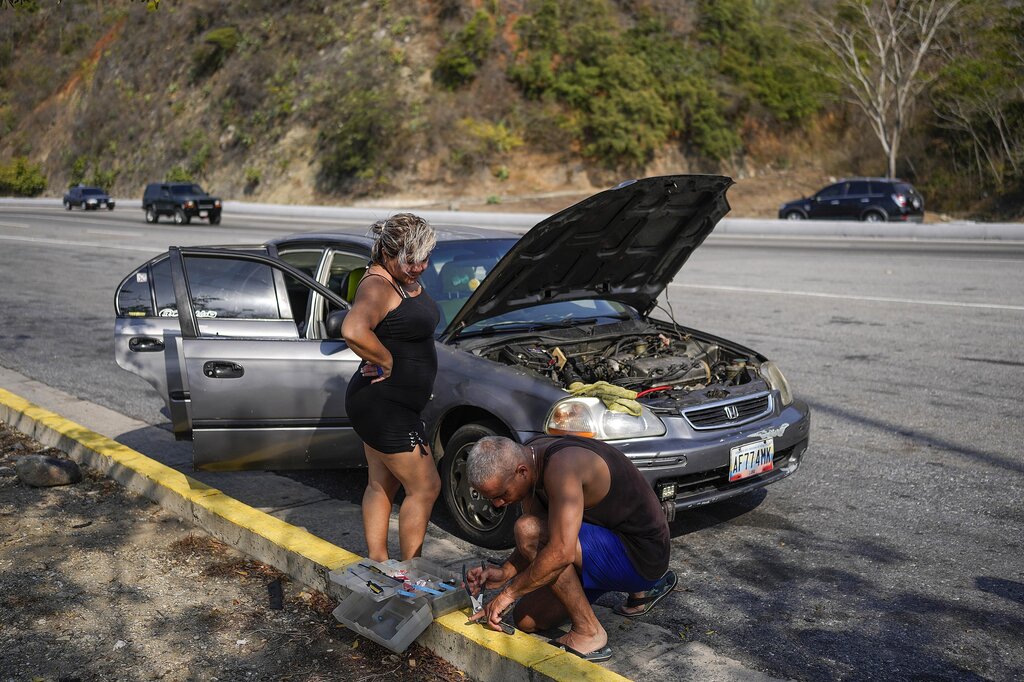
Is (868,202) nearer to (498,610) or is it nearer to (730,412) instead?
(730,412)

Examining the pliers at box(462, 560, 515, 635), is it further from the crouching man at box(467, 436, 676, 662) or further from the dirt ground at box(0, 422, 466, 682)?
the dirt ground at box(0, 422, 466, 682)

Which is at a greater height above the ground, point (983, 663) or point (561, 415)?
point (561, 415)

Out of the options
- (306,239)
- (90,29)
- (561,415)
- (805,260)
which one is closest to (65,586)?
(561,415)

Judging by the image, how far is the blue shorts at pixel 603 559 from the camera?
3865mm

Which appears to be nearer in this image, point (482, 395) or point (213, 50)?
point (482, 395)

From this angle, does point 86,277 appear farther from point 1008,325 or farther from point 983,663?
point 983,663

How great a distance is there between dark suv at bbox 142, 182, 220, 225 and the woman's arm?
105 ft

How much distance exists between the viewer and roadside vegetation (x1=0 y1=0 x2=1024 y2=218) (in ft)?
124

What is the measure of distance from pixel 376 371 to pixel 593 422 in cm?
115

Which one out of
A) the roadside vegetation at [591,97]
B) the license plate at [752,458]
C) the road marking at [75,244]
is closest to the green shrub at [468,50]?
the roadside vegetation at [591,97]

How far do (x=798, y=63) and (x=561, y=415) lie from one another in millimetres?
45788

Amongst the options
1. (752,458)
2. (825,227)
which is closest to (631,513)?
(752,458)

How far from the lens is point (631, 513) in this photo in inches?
150

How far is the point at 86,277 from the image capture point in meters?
16.7
